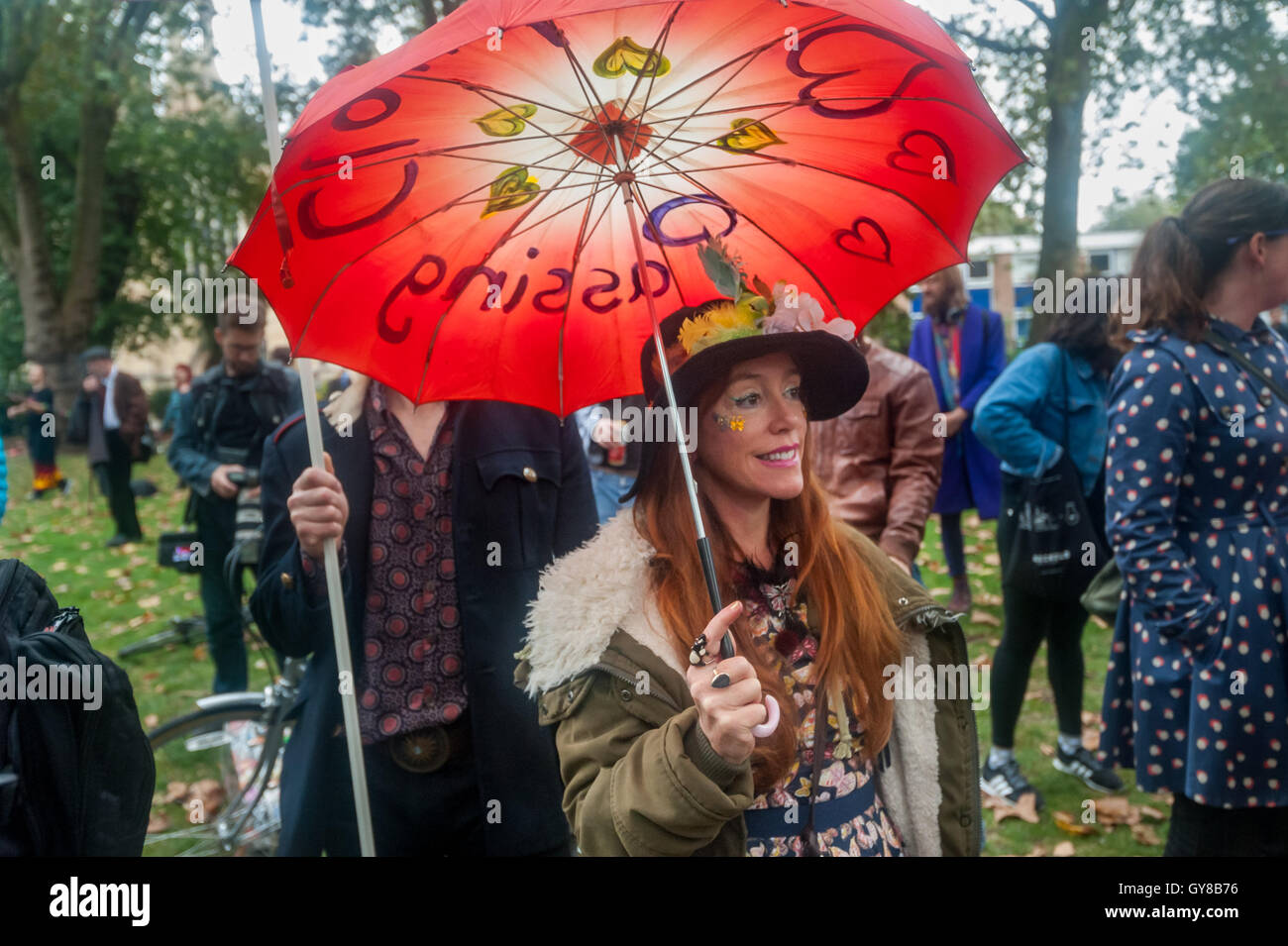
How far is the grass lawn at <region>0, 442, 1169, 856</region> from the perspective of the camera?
Result: 432 centimetres

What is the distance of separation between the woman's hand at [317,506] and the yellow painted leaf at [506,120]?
32.7 inches

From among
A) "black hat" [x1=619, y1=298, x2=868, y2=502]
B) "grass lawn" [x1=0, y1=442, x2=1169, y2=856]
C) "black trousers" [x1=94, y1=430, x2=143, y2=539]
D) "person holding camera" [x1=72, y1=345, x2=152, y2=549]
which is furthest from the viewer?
"black trousers" [x1=94, y1=430, x2=143, y2=539]

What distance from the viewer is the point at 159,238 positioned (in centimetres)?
2702

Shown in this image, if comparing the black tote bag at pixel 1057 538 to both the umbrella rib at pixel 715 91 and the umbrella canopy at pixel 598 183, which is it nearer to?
the umbrella canopy at pixel 598 183

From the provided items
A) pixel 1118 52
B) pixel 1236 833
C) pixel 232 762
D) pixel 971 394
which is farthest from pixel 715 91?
pixel 1118 52

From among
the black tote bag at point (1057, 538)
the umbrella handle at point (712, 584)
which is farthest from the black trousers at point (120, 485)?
the umbrella handle at point (712, 584)

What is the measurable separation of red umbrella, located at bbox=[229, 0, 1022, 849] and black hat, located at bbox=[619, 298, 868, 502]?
99mm

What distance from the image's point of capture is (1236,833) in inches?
111

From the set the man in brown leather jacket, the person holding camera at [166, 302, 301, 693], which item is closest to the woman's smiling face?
the man in brown leather jacket

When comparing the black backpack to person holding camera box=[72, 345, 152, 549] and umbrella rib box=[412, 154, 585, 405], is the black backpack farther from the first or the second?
person holding camera box=[72, 345, 152, 549]

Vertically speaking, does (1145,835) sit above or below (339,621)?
below

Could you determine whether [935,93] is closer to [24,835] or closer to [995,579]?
[24,835]

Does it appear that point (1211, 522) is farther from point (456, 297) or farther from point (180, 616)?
point (180, 616)

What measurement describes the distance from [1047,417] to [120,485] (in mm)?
10174
